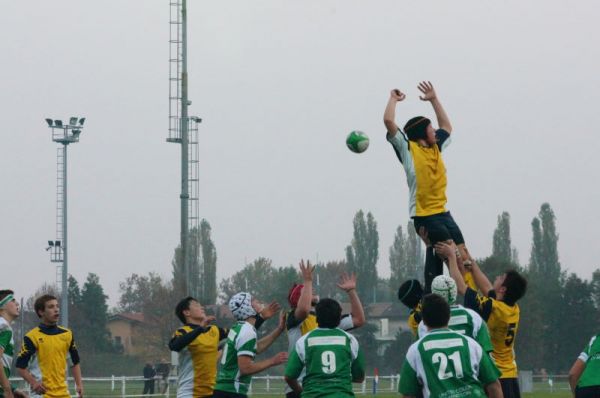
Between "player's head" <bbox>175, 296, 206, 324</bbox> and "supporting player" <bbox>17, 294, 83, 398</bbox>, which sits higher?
"player's head" <bbox>175, 296, 206, 324</bbox>

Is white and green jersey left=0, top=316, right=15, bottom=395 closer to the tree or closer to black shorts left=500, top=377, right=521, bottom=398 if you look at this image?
black shorts left=500, top=377, right=521, bottom=398

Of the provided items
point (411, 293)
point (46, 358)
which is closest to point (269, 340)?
point (411, 293)

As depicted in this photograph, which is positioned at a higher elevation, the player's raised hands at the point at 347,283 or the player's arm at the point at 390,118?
the player's arm at the point at 390,118

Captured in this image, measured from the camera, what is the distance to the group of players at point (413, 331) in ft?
31.9

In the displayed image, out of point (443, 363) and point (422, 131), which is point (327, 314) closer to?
point (443, 363)

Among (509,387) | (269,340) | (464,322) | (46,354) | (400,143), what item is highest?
(400,143)

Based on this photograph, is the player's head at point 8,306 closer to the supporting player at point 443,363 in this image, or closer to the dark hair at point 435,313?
the supporting player at point 443,363

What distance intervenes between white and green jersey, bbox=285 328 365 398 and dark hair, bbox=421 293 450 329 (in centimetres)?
211

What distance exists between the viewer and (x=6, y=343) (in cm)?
1465

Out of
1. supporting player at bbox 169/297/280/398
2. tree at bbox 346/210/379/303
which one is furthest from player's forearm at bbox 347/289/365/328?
tree at bbox 346/210/379/303

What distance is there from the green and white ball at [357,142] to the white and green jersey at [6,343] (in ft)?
15.8

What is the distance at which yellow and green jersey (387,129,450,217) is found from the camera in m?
13.3

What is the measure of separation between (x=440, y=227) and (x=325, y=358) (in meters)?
2.47

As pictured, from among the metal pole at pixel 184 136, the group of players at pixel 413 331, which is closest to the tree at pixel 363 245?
the metal pole at pixel 184 136
